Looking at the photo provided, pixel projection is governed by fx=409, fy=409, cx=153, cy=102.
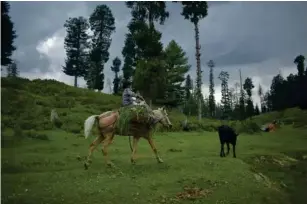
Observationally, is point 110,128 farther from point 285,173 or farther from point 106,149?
point 285,173

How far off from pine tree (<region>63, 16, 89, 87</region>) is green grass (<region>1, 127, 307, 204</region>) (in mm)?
2062

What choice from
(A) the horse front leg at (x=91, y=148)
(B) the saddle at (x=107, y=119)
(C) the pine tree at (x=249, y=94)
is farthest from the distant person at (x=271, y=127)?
(A) the horse front leg at (x=91, y=148)

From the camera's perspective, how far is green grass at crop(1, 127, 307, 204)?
9.94 metres

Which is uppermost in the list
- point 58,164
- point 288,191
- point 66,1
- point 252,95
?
point 66,1

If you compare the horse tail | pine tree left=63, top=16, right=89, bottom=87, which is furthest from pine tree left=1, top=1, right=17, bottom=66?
the horse tail

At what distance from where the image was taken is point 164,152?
13.9 m

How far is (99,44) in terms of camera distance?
13.8 meters

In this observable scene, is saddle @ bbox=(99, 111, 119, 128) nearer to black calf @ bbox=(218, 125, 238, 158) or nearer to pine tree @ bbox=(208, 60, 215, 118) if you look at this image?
pine tree @ bbox=(208, 60, 215, 118)

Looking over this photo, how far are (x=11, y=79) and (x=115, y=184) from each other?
4.08 meters

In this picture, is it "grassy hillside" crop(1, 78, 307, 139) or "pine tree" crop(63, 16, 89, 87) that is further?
"pine tree" crop(63, 16, 89, 87)

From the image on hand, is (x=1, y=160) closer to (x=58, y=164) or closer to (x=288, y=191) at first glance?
(x=58, y=164)

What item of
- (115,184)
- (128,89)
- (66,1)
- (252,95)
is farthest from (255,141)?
(66,1)

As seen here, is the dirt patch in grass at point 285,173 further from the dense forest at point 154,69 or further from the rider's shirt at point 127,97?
the rider's shirt at point 127,97

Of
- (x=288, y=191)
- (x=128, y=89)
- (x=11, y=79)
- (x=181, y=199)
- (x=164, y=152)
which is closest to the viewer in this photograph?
(x=181, y=199)
